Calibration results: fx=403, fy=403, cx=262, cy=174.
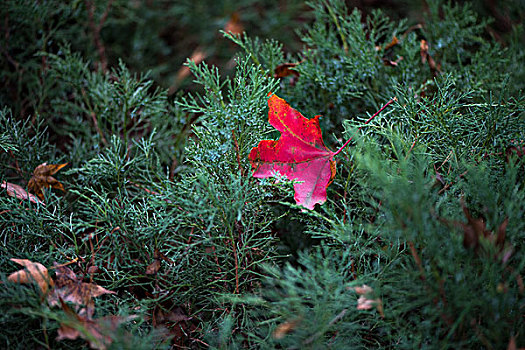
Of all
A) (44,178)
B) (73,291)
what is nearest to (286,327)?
(73,291)

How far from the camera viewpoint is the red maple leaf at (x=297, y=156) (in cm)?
73

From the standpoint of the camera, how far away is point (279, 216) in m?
0.79

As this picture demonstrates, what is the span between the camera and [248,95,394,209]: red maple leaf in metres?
→ 0.73

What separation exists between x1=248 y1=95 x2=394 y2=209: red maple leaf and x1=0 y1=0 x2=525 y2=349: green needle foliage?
28mm

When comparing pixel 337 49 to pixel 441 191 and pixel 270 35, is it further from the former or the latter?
pixel 270 35

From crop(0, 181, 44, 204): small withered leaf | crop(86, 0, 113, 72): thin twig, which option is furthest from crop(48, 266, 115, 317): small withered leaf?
crop(86, 0, 113, 72): thin twig

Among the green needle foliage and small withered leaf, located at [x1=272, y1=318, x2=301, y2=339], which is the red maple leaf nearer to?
the green needle foliage

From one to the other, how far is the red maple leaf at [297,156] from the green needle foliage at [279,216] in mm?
28

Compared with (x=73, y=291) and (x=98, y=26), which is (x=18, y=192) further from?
(x=98, y=26)

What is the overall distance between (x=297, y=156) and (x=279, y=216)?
12 centimetres

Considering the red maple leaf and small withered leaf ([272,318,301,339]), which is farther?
the red maple leaf

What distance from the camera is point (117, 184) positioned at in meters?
0.90

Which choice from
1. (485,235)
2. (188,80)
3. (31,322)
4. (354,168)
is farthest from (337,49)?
(31,322)

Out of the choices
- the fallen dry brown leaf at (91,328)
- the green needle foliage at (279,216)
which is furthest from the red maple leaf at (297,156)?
the fallen dry brown leaf at (91,328)
